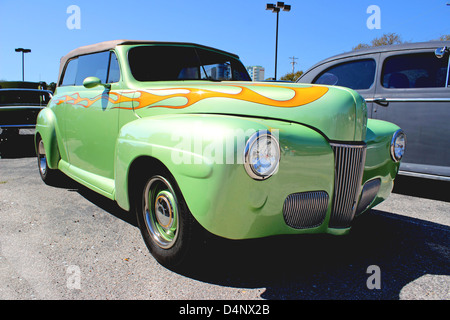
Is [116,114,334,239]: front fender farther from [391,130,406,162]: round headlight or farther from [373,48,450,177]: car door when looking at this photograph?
[373,48,450,177]: car door

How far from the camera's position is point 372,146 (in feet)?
8.60

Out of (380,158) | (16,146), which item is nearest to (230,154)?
(380,158)

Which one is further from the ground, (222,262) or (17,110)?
(17,110)

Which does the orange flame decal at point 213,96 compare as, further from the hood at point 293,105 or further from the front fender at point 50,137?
the front fender at point 50,137

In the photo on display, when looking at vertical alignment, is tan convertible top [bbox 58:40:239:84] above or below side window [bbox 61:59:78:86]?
above

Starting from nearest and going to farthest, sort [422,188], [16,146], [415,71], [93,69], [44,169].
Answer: [93,69], [415,71], [44,169], [422,188], [16,146]

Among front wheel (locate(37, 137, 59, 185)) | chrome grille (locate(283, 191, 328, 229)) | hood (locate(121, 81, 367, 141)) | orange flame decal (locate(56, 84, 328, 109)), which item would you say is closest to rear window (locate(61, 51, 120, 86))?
orange flame decal (locate(56, 84, 328, 109))

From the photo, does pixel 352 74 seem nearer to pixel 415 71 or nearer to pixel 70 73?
pixel 415 71

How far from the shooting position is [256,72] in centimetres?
468

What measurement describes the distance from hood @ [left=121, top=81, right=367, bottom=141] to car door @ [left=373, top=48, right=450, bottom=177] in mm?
2356

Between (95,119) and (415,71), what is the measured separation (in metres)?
3.83

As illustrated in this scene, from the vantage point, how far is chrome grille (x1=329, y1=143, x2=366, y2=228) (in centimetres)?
221

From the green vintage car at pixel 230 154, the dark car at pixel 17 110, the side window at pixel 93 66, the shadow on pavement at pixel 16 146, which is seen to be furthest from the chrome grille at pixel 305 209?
the shadow on pavement at pixel 16 146
